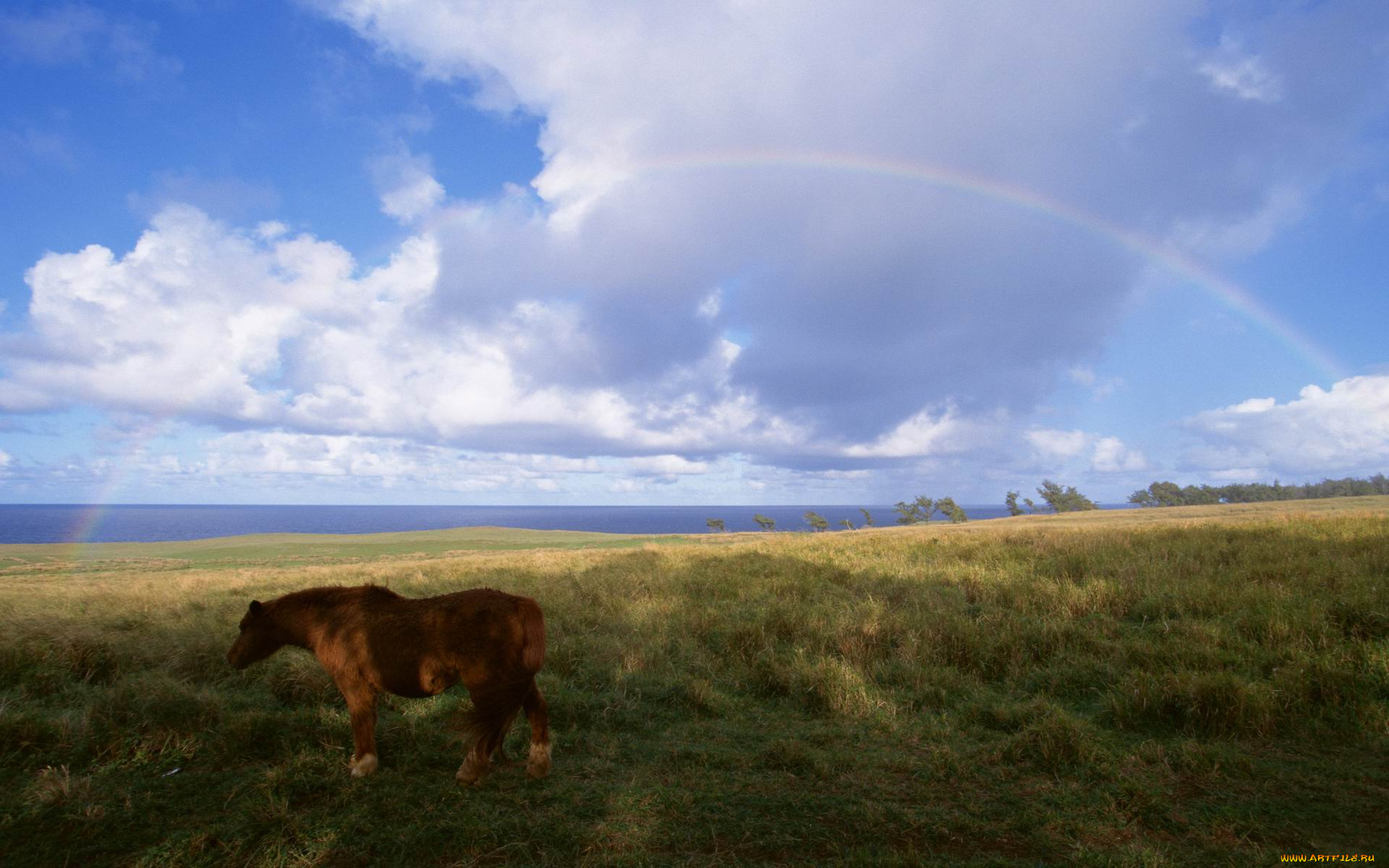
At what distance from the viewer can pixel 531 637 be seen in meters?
4.52

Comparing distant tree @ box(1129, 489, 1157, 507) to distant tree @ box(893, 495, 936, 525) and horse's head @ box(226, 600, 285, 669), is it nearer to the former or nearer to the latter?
distant tree @ box(893, 495, 936, 525)

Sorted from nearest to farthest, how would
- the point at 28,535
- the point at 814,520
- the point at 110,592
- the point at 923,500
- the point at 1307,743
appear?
the point at 1307,743 → the point at 110,592 → the point at 814,520 → the point at 923,500 → the point at 28,535

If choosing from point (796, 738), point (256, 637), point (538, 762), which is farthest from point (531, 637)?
point (796, 738)

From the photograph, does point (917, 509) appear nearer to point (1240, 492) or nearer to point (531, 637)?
point (1240, 492)

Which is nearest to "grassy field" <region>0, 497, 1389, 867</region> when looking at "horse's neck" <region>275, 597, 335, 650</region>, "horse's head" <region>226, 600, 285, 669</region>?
"horse's head" <region>226, 600, 285, 669</region>

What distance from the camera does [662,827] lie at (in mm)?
3949

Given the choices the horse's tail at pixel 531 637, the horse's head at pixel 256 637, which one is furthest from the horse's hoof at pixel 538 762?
the horse's head at pixel 256 637

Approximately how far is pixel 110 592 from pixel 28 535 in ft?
586

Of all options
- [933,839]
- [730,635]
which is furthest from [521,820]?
[730,635]

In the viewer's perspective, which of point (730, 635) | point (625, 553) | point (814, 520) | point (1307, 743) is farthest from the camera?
point (814, 520)

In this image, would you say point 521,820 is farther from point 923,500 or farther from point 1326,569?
point 923,500

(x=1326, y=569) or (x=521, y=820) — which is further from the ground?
(x=1326, y=569)

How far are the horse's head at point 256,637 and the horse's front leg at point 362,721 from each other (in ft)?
3.00

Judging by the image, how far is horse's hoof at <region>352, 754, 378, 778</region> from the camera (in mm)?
4531
